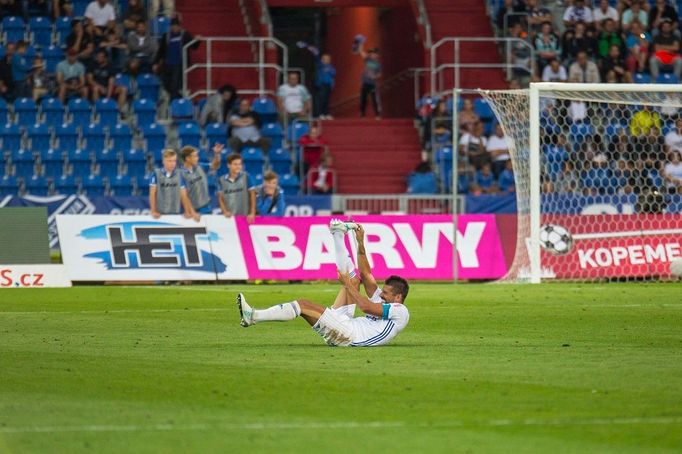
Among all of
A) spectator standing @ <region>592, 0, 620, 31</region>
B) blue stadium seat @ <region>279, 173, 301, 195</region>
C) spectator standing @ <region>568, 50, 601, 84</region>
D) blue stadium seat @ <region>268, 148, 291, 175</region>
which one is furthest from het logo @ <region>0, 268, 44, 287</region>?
spectator standing @ <region>592, 0, 620, 31</region>

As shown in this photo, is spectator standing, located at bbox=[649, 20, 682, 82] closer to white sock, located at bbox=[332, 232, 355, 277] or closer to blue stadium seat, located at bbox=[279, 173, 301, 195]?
blue stadium seat, located at bbox=[279, 173, 301, 195]

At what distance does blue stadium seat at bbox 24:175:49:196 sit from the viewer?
30.2 meters

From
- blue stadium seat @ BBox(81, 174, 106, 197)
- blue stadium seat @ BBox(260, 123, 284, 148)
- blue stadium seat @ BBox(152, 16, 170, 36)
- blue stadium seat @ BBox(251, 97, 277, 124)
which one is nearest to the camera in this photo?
blue stadium seat @ BBox(81, 174, 106, 197)

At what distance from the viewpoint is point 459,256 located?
80.8 feet

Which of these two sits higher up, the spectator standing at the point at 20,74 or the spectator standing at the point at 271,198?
the spectator standing at the point at 20,74

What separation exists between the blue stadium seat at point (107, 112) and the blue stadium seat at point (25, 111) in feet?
4.70

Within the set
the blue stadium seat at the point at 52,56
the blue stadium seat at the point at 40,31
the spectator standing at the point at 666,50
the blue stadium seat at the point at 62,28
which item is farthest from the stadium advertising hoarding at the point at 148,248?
the spectator standing at the point at 666,50

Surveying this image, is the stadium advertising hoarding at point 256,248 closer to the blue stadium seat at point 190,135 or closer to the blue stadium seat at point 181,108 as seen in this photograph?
the blue stadium seat at point 190,135

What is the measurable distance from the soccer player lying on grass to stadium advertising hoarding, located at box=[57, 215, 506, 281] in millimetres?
10065

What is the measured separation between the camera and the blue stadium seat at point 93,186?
30328mm

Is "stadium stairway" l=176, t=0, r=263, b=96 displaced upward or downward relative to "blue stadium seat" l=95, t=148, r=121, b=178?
upward

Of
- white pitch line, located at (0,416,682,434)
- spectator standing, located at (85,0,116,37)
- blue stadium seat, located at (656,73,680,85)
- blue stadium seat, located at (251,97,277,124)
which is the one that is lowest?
white pitch line, located at (0,416,682,434)

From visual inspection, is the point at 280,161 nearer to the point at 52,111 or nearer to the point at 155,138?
the point at 155,138

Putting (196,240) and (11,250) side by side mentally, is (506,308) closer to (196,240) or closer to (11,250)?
(196,240)
